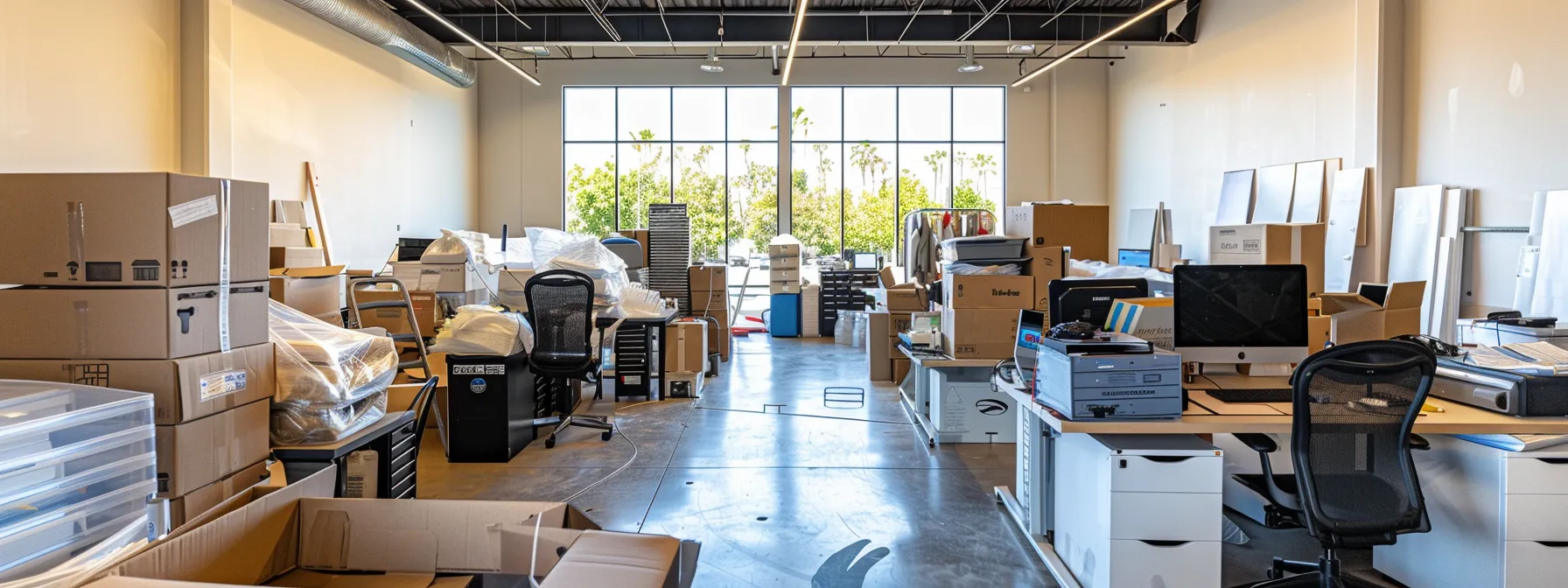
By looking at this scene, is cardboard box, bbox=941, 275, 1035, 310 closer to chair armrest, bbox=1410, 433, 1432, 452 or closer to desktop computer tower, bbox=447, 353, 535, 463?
chair armrest, bbox=1410, 433, 1432, 452

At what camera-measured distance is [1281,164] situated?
811 centimetres

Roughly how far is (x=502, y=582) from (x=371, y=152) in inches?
358

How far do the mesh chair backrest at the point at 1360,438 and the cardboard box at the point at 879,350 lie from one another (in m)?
4.92

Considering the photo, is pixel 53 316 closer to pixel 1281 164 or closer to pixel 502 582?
pixel 502 582

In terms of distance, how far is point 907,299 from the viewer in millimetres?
7094

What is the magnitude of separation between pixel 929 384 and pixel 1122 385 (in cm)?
266

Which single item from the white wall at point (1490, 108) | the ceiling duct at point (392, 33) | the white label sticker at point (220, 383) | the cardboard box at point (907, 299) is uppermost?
the ceiling duct at point (392, 33)

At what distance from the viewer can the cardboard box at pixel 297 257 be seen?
19.0 ft

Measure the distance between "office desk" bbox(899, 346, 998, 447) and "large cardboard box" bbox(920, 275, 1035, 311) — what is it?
35 centimetres

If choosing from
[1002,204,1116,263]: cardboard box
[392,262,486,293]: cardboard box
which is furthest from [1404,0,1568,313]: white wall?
[392,262,486,293]: cardboard box

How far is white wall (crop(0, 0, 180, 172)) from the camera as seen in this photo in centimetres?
495

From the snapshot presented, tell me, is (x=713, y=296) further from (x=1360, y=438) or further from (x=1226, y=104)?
(x=1360, y=438)

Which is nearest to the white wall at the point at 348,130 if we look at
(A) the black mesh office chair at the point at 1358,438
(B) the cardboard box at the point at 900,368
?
(B) the cardboard box at the point at 900,368

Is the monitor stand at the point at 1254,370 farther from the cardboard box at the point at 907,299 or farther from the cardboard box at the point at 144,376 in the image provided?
the cardboard box at the point at 144,376
